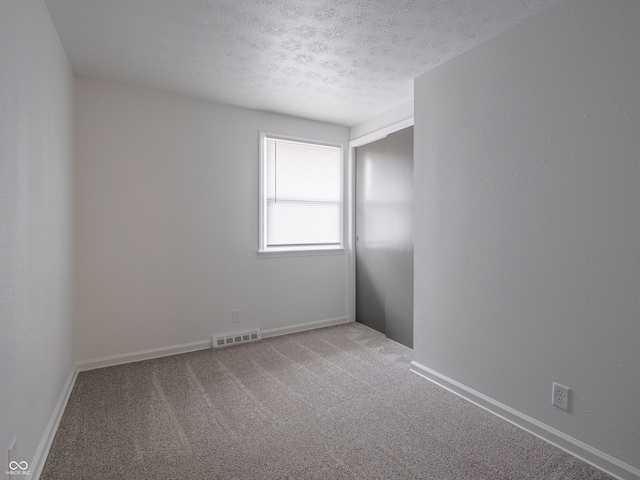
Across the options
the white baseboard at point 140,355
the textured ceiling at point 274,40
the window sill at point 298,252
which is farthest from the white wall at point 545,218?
the white baseboard at point 140,355

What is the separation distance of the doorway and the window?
317mm

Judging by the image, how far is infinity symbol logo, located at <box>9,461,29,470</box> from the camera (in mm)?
1345

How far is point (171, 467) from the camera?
172 cm

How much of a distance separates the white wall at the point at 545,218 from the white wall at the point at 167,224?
1.87 m

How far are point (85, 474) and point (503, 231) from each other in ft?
8.76

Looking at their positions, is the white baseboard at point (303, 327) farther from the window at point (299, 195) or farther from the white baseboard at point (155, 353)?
the window at point (299, 195)

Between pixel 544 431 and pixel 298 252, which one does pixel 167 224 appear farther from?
pixel 544 431

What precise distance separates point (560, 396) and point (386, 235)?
219 cm

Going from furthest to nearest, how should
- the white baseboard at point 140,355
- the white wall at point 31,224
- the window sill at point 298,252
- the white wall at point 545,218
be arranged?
1. the window sill at point 298,252
2. the white baseboard at point 140,355
3. the white wall at point 545,218
4. the white wall at point 31,224

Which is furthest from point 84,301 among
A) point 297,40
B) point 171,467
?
point 297,40

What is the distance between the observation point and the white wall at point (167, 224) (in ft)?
9.55

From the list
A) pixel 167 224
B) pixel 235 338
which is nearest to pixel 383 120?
pixel 167 224

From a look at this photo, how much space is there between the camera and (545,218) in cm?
193

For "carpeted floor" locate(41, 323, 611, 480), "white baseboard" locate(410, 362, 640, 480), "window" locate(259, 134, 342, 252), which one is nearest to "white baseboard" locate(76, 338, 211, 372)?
"carpeted floor" locate(41, 323, 611, 480)
